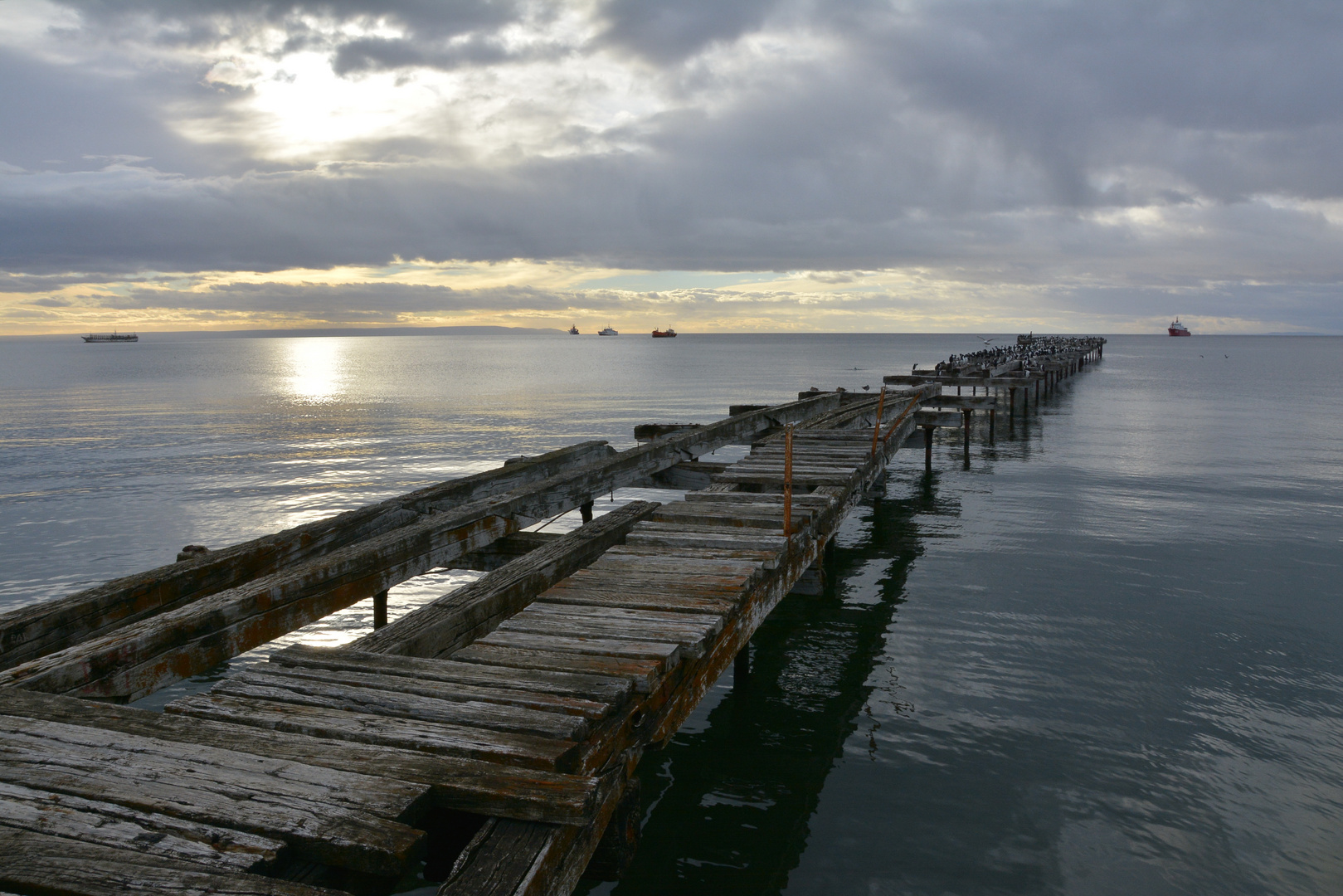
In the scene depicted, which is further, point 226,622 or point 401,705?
point 226,622

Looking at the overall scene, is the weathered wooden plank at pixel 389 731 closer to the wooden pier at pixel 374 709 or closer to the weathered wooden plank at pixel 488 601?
the wooden pier at pixel 374 709

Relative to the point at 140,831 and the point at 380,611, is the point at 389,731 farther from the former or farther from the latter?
the point at 380,611

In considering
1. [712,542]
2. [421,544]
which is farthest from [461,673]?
[712,542]

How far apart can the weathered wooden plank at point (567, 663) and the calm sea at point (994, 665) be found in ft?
Result: 7.28

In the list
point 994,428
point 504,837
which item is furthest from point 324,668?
point 994,428

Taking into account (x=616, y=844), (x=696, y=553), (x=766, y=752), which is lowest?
(x=766, y=752)

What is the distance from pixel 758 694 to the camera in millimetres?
8883

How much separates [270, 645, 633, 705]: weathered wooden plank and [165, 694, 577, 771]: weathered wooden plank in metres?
0.46

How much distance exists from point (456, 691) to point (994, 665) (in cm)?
753

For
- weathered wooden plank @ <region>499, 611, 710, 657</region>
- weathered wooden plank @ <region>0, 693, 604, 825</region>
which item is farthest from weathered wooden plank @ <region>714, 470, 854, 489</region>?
weathered wooden plank @ <region>0, 693, 604, 825</region>

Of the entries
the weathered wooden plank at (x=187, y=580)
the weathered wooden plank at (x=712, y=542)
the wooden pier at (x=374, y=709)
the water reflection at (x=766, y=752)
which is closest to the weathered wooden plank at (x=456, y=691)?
the wooden pier at (x=374, y=709)

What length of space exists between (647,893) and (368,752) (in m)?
3.14

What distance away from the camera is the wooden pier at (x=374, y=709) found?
2.88 m

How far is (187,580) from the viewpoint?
5824mm
